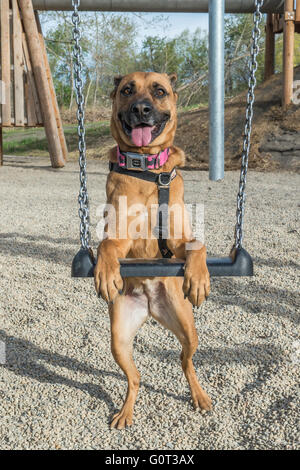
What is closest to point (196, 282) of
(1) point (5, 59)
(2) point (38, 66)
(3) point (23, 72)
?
(2) point (38, 66)

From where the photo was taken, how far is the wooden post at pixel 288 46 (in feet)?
37.4

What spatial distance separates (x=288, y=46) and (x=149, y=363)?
10753 millimetres

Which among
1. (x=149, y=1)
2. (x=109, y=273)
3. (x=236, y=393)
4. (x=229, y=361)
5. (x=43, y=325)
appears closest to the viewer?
(x=109, y=273)

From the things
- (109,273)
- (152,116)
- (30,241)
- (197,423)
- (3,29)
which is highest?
(3,29)

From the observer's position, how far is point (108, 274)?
2346 millimetres

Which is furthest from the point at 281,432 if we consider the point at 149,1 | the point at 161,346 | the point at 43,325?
the point at 149,1

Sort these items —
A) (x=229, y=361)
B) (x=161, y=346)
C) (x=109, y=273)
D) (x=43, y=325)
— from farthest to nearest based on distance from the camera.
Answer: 1. (x=43, y=325)
2. (x=161, y=346)
3. (x=229, y=361)
4. (x=109, y=273)

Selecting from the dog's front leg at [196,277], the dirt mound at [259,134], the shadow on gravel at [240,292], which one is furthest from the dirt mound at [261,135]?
the dog's front leg at [196,277]

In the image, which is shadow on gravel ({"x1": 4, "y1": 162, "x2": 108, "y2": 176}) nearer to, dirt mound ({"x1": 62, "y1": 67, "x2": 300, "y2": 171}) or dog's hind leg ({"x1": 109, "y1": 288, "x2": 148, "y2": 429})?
dirt mound ({"x1": 62, "y1": 67, "x2": 300, "y2": 171})

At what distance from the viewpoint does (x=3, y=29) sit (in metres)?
10.7

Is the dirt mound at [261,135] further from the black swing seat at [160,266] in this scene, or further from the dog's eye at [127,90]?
the black swing seat at [160,266]

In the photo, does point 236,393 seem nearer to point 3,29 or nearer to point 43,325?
point 43,325

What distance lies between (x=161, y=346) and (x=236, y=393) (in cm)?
76

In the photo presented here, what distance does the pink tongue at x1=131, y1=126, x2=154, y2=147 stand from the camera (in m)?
2.59
